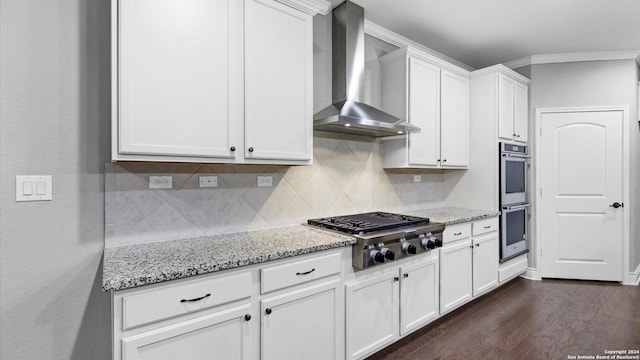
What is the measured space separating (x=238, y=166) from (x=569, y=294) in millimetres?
3671

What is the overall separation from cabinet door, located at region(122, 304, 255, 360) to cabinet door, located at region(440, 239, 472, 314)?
1.78 m

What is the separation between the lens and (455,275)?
2824 mm

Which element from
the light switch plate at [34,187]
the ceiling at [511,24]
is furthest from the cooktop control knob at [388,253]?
the ceiling at [511,24]

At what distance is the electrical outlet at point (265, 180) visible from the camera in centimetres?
229

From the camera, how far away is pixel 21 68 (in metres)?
1.53

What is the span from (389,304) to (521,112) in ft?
9.89

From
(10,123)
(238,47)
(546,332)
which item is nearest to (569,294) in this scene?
(546,332)

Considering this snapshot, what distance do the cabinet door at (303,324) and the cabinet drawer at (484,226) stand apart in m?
1.79

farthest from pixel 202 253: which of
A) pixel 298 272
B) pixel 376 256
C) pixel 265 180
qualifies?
pixel 376 256

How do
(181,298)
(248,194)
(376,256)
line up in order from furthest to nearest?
(248,194)
(376,256)
(181,298)

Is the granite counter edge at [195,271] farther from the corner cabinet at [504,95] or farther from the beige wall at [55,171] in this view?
the corner cabinet at [504,95]

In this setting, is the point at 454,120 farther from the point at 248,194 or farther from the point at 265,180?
the point at 248,194

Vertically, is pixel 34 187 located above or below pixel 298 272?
above

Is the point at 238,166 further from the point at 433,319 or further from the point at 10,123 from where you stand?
the point at 433,319
